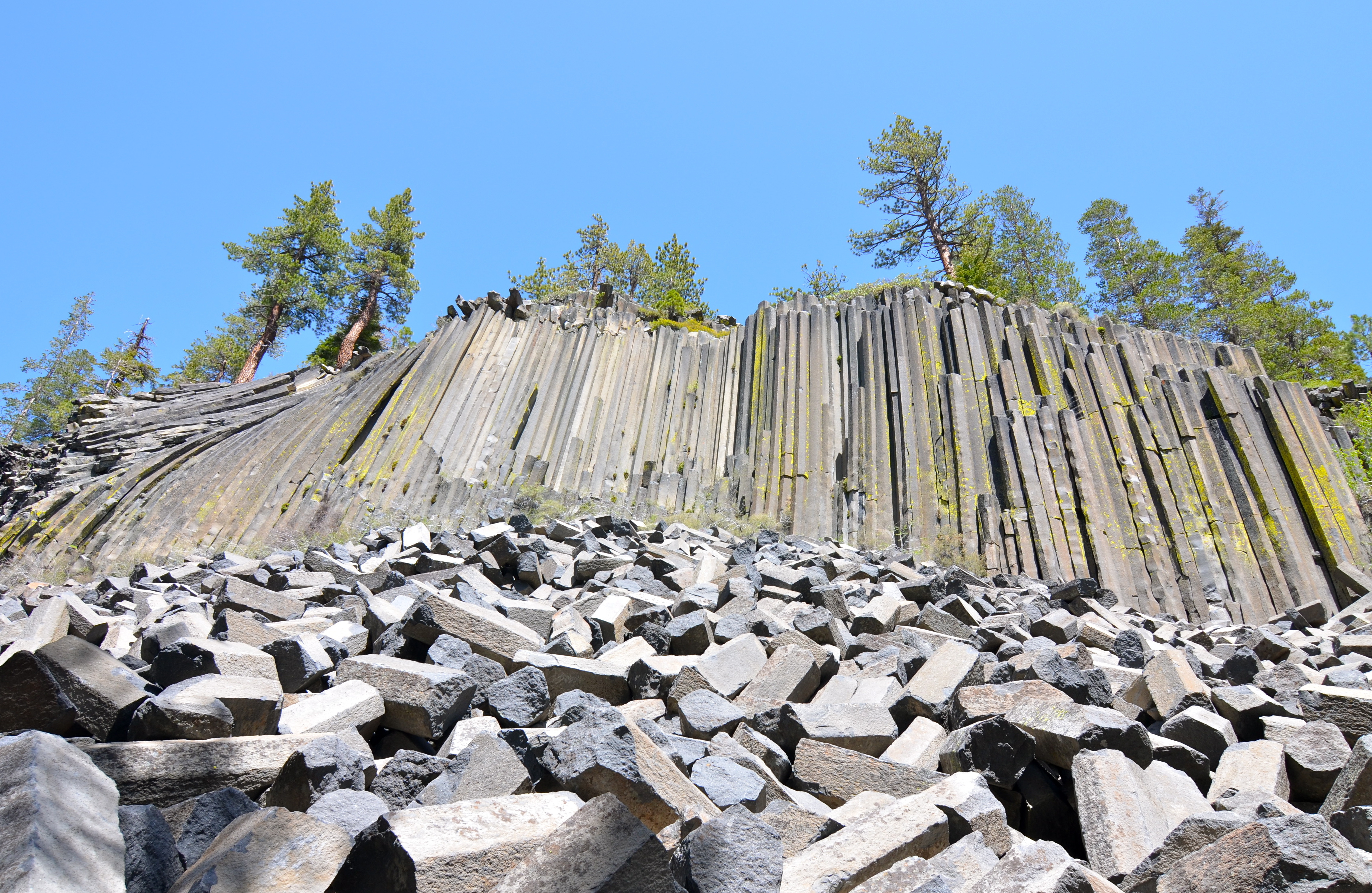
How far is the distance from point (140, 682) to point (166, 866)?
0.81m

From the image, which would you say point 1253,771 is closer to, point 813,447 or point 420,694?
point 420,694

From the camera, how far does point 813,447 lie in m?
10.7

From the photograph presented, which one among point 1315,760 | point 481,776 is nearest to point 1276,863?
point 1315,760

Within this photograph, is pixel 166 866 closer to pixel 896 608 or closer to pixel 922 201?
pixel 896 608

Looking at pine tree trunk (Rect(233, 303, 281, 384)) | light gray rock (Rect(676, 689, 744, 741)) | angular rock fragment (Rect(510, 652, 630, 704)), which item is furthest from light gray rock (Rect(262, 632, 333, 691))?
pine tree trunk (Rect(233, 303, 281, 384))

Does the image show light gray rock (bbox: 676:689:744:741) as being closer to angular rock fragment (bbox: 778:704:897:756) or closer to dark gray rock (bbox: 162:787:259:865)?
angular rock fragment (bbox: 778:704:897:756)

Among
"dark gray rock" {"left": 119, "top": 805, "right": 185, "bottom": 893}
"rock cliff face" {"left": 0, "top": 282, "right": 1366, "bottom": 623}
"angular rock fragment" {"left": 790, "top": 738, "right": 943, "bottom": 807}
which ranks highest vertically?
"rock cliff face" {"left": 0, "top": 282, "right": 1366, "bottom": 623}

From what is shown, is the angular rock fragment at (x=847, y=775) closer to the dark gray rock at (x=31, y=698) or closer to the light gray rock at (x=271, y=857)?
the light gray rock at (x=271, y=857)

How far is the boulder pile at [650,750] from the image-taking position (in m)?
1.42

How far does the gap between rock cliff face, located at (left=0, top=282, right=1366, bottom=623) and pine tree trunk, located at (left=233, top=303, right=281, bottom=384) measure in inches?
571

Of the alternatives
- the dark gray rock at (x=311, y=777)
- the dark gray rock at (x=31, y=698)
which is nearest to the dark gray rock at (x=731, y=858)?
the dark gray rock at (x=311, y=777)

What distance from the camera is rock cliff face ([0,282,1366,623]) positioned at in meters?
8.17

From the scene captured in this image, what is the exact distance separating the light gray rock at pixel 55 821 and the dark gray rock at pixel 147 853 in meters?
0.02

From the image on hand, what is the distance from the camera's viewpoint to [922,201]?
27766 millimetres
